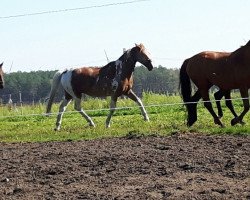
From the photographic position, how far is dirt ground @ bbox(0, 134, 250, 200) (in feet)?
26.2

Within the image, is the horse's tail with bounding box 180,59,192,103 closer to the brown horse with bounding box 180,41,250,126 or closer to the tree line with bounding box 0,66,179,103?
the brown horse with bounding box 180,41,250,126

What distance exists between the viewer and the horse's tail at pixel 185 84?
15.9 metres

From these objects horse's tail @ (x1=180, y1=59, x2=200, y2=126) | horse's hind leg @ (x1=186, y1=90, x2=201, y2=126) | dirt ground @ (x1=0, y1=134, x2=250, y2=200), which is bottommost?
dirt ground @ (x1=0, y1=134, x2=250, y2=200)

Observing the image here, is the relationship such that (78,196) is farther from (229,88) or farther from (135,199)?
(229,88)

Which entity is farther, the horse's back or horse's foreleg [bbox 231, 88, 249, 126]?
the horse's back

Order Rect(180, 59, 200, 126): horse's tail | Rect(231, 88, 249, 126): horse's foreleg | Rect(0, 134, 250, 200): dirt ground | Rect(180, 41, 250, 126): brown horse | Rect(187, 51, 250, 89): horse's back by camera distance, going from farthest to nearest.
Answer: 1. Rect(180, 59, 200, 126): horse's tail
2. Rect(187, 51, 250, 89): horse's back
3. Rect(180, 41, 250, 126): brown horse
4. Rect(231, 88, 249, 126): horse's foreleg
5. Rect(0, 134, 250, 200): dirt ground

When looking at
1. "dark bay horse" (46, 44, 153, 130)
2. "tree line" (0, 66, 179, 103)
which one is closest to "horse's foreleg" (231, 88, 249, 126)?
"dark bay horse" (46, 44, 153, 130)

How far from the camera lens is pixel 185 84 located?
16.0 metres

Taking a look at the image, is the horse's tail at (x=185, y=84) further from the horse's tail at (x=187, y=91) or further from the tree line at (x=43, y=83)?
the tree line at (x=43, y=83)

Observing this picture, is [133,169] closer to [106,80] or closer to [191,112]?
[191,112]

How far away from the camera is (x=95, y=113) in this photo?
24984 mm

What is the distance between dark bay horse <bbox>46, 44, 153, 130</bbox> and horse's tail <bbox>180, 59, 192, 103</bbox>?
6.93ft

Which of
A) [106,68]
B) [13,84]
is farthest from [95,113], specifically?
[13,84]

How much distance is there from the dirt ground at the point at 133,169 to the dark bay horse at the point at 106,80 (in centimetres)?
530
